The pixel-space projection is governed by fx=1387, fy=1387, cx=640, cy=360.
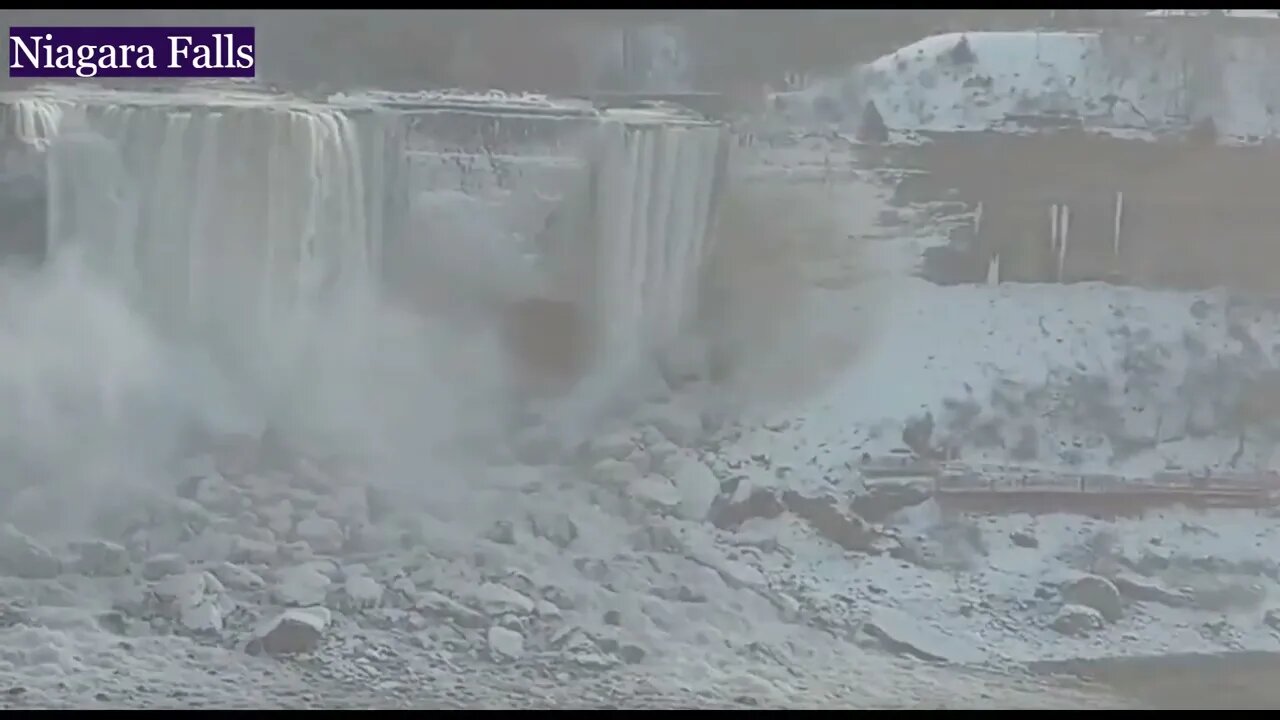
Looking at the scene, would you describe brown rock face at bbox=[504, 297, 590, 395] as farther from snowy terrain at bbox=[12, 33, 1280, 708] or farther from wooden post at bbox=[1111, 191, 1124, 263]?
wooden post at bbox=[1111, 191, 1124, 263]

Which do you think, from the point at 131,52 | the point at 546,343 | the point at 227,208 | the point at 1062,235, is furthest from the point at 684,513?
the point at 131,52

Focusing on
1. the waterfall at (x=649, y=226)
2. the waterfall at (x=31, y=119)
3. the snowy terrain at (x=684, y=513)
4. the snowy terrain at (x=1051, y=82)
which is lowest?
the snowy terrain at (x=684, y=513)

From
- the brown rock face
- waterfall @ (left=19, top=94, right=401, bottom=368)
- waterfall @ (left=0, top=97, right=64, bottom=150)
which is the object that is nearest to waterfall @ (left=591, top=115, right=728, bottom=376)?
the brown rock face

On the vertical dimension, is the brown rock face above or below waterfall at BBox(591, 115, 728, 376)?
below

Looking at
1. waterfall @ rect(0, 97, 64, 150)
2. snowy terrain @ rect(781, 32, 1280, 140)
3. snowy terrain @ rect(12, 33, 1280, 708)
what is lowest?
snowy terrain @ rect(12, 33, 1280, 708)

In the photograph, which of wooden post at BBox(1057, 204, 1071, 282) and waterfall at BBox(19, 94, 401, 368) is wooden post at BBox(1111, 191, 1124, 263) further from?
waterfall at BBox(19, 94, 401, 368)

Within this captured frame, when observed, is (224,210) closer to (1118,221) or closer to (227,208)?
(227,208)

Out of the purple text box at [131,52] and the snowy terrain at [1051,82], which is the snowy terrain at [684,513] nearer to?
→ the snowy terrain at [1051,82]

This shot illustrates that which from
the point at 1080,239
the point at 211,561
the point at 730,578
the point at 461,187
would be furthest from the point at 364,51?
the point at 1080,239

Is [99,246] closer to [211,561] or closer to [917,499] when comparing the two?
[211,561]

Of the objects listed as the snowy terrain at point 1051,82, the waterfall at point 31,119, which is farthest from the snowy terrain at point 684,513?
the waterfall at point 31,119
